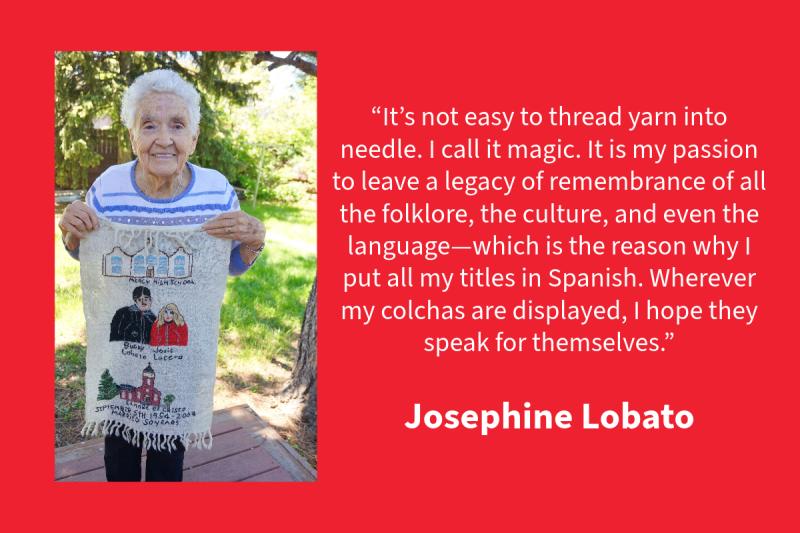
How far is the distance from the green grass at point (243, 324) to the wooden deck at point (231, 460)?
23 cm

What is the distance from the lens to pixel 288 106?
414 inches

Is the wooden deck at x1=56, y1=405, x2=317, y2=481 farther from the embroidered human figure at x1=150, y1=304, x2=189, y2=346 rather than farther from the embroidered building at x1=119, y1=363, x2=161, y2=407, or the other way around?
the embroidered human figure at x1=150, y1=304, x2=189, y2=346

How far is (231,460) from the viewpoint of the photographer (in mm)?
2574

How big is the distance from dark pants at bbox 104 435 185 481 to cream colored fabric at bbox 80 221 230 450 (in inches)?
1.8

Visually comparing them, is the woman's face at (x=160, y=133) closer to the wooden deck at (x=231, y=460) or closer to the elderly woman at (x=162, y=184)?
the elderly woman at (x=162, y=184)

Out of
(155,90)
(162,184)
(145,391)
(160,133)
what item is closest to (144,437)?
(145,391)

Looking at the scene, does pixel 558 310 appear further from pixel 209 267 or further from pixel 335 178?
pixel 209 267

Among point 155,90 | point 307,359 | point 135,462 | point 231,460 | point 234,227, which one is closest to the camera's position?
point 155,90

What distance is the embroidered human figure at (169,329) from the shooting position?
1.95m

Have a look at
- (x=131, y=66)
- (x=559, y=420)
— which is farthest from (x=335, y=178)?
(x=131, y=66)

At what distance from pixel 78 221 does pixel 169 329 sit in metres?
0.45

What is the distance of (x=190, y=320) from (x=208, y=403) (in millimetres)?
332

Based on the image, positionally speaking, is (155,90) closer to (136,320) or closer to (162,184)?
(162,184)

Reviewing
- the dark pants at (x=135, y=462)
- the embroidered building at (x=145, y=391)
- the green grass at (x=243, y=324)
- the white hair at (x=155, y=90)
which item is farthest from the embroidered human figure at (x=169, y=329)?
the green grass at (x=243, y=324)
